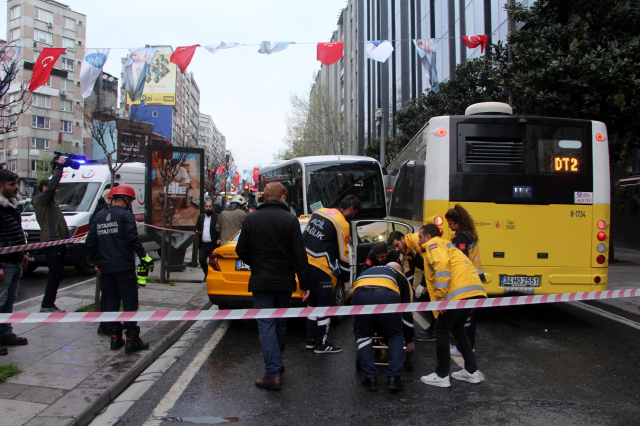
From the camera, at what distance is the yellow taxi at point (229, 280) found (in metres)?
6.52

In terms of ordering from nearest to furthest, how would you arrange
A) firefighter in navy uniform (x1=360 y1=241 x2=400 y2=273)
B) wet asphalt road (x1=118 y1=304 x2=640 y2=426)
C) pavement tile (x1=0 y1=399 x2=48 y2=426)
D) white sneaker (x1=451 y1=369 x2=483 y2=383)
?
pavement tile (x1=0 y1=399 x2=48 y2=426)
wet asphalt road (x1=118 y1=304 x2=640 y2=426)
white sneaker (x1=451 y1=369 x2=483 y2=383)
firefighter in navy uniform (x1=360 y1=241 x2=400 y2=273)

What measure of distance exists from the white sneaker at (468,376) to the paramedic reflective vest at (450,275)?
2.54 ft

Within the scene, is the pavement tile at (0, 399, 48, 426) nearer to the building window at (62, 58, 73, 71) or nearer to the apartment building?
the apartment building

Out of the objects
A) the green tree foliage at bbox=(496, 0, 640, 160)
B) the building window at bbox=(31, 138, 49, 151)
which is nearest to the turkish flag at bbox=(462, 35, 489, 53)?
the green tree foliage at bbox=(496, 0, 640, 160)

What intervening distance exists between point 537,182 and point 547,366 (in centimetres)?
278

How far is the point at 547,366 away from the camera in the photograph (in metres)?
5.05

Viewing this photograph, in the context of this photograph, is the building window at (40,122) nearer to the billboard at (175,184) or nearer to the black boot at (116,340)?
the billboard at (175,184)

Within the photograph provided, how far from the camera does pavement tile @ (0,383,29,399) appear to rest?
154 inches

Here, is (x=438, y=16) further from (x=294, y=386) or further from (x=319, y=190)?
(x=294, y=386)

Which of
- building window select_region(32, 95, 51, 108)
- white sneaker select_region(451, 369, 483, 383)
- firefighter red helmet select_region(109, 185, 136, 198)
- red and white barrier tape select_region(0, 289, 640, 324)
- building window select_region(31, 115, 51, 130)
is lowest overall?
white sneaker select_region(451, 369, 483, 383)

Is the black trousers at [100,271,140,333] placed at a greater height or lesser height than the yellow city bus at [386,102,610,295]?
lesser

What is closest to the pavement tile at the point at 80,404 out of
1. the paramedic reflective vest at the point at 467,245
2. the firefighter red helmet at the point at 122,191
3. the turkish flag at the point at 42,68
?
the firefighter red helmet at the point at 122,191

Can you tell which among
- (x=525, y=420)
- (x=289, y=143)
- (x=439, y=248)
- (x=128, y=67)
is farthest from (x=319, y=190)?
(x=289, y=143)

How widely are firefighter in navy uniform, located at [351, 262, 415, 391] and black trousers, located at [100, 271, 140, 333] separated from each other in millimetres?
2480
